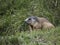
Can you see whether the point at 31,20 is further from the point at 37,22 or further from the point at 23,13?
the point at 23,13

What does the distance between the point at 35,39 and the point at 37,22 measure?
2.40 m

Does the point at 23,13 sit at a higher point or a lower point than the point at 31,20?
higher

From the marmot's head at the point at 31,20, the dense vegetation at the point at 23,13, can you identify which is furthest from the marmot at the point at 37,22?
the dense vegetation at the point at 23,13

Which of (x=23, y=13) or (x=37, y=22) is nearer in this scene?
(x=37, y=22)

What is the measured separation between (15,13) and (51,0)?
1667 mm

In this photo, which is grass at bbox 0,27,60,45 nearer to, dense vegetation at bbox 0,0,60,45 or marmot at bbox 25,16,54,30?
dense vegetation at bbox 0,0,60,45

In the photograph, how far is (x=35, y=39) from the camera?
815 centimetres

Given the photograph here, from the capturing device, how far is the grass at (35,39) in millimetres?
7160

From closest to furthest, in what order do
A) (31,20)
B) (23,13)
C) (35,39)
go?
1. (35,39)
2. (31,20)
3. (23,13)

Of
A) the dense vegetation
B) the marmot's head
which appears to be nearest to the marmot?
the marmot's head

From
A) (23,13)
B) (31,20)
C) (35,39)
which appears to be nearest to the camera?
(35,39)

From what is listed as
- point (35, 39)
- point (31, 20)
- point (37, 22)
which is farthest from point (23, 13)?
point (35, 39)

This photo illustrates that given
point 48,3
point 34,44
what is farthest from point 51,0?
point 34,44

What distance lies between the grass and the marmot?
115cm
